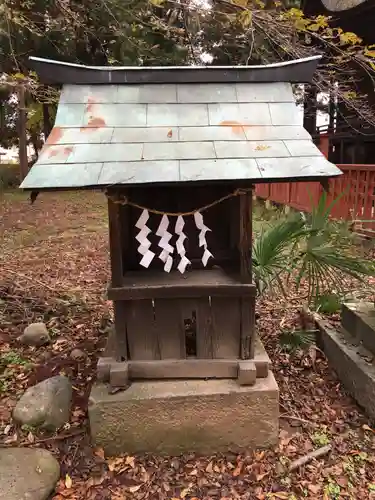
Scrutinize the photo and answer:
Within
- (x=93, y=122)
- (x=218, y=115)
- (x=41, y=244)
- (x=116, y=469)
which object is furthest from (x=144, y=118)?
(x=41, y=244)

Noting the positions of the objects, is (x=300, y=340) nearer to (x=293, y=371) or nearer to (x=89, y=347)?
(x=293, y=371)

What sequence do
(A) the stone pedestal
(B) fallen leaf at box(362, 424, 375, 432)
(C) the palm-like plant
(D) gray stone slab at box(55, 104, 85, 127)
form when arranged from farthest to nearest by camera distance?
(C) the palm-like plant < (A) the stone pedestal < (B) fallen leaf at box(362, 424, 375, 432) < (D) gray stone slab at box(55, 104, 85, 127)

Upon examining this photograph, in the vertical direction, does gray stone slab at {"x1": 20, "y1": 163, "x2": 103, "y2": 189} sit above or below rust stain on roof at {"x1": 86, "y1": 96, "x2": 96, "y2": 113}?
below

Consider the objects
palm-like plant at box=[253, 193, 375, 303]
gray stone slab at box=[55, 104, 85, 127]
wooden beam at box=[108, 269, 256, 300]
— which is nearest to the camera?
gray stone slab at box=[55, 104, 85, 127]

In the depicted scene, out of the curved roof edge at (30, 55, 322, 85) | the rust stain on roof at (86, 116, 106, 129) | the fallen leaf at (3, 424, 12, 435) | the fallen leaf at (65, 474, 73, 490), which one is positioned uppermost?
the curved roof edge at (30, 55, 322, 85)

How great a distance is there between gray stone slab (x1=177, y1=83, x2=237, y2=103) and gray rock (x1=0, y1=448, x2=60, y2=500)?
246 centimetres

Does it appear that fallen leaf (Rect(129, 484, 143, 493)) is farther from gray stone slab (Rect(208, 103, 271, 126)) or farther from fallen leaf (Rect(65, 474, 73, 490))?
gray stone slab (Rect(208, 103, 271, 126))

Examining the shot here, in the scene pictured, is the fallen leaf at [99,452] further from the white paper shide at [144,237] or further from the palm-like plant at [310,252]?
the palm-like plant at [310,252]

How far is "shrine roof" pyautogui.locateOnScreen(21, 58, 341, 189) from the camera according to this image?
2.12 m

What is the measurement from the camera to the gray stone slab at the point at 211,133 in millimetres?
2357

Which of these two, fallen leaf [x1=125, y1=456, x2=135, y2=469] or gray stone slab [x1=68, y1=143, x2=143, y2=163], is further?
fallen leaf [x1=125, y1=456, x2=135, y2=469]

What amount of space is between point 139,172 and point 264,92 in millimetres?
1148

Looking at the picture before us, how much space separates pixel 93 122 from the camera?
2.45 m

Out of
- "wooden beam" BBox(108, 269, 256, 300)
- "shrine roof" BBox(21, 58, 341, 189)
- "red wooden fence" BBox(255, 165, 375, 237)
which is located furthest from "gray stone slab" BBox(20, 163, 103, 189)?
"red wooden fence" BBox(255, 165, 375, 237)
